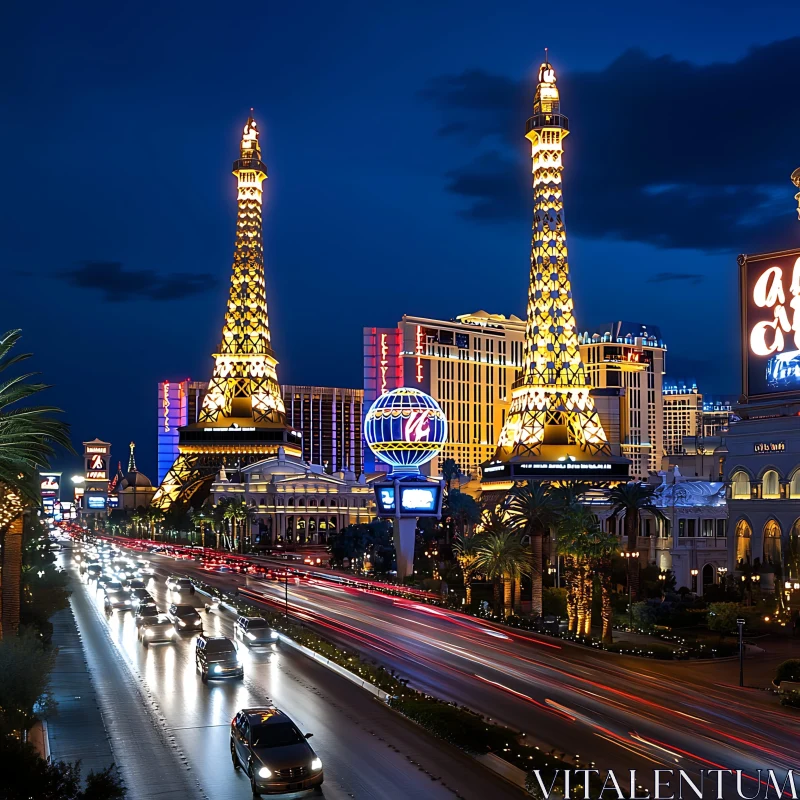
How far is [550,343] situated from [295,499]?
159 feet

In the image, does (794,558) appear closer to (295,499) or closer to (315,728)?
(315,728)

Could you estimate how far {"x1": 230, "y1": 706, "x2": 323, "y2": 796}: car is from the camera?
21797 mm

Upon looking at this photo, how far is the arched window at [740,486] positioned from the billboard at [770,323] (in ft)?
20.4

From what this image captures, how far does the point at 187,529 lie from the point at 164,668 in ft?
395

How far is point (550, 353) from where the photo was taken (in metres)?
130

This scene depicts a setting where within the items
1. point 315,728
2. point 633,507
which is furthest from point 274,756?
point 633,507

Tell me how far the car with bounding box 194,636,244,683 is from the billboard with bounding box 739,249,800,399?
178ft

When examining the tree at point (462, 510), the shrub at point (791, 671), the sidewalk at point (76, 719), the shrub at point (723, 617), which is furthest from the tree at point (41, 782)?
the tree at point (462, 510)

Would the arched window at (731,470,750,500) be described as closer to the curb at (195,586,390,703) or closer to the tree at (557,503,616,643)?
the tree at (557,503,616,643)

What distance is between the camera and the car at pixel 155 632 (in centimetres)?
4566

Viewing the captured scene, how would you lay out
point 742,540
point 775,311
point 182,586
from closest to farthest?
point 182,586 → point 742,540 → point 775,311

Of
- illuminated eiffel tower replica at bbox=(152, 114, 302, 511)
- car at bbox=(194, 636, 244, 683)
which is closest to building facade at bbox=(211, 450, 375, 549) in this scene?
illuminated eiffel tower replica at bbox=(152, 114, 302, 511)

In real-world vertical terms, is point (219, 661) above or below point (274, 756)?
below

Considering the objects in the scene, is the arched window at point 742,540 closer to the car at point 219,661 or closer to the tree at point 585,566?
the tree at point 585,566
